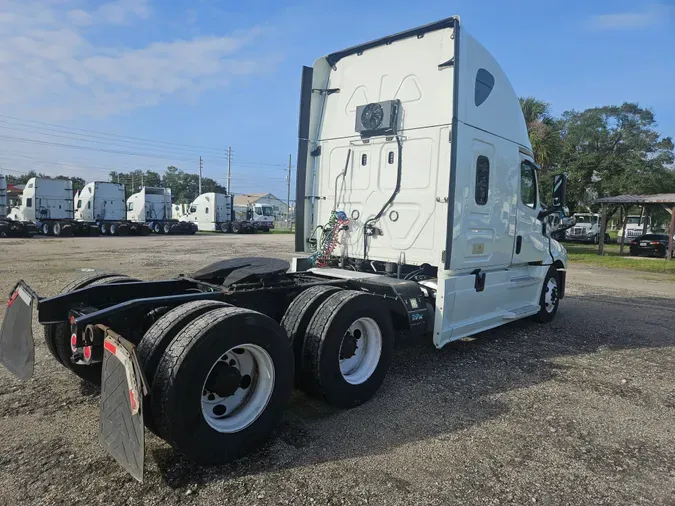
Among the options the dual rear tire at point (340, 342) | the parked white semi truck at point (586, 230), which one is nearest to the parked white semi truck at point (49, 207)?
the dual rear tire at point (340, 342)

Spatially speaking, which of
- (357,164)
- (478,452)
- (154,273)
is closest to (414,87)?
(357,164)

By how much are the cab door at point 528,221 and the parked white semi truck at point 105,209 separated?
3142 centimetres

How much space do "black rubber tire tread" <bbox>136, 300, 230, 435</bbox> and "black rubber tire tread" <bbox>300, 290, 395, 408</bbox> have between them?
3.33 feet

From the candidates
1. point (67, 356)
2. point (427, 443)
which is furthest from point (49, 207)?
point (427, 443)

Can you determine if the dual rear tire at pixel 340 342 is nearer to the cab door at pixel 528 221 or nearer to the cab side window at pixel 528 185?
the cab door at pixel 528 221

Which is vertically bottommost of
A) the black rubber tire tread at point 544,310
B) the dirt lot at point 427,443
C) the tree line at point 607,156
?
the dirt lot at point 427,443

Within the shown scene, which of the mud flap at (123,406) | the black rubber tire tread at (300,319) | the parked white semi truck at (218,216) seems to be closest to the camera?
the mud flap at (123,406)

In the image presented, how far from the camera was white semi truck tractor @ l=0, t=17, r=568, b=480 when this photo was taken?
296 cm

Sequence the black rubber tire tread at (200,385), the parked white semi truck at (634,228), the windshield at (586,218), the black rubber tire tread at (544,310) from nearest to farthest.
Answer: the black rubber tire tread at (200,385), the black rubber tire tread at (544,310), the parked white semi truck at (634,228), the windshield at (586,218)

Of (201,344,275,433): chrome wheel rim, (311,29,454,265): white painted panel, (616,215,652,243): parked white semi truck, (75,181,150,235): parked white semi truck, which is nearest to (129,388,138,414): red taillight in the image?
(201,344,275,433): chrome wheel rim

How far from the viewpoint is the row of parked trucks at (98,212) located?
1171 inches

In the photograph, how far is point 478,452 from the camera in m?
3.43

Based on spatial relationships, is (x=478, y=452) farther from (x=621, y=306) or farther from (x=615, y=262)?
(x=615, y=262)

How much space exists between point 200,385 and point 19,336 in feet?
6.53
